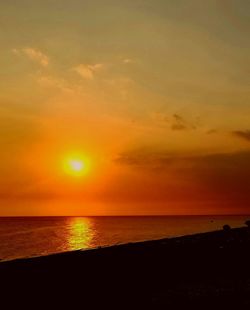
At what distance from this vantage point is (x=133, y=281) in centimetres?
2100

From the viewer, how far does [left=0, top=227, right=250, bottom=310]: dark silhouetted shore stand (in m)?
16.5

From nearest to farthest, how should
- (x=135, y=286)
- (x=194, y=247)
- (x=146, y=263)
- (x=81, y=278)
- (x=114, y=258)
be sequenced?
(x=135, y=286) → (x=81, y=278) → (x=146, y=263) → (x=114, y=258) → (x=194, y=247)

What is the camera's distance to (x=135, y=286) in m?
A: 19.9

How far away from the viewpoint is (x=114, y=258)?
28312 millimetres

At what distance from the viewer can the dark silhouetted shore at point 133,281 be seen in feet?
54.3

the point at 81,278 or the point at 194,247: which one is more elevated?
the point at 194,247

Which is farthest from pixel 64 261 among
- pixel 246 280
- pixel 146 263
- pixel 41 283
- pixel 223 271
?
pixel 246 280

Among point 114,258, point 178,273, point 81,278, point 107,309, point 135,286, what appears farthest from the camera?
point 114,258

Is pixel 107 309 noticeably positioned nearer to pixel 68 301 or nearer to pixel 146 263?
pixel 68 301

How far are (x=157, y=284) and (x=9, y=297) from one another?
6.93 metres

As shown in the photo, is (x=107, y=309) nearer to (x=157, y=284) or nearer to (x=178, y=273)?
(x=157, y=284)

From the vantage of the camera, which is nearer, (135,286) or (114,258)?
(135,286)

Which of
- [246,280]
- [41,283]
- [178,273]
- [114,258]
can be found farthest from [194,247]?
[41,283]

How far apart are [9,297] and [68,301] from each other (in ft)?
8.14
